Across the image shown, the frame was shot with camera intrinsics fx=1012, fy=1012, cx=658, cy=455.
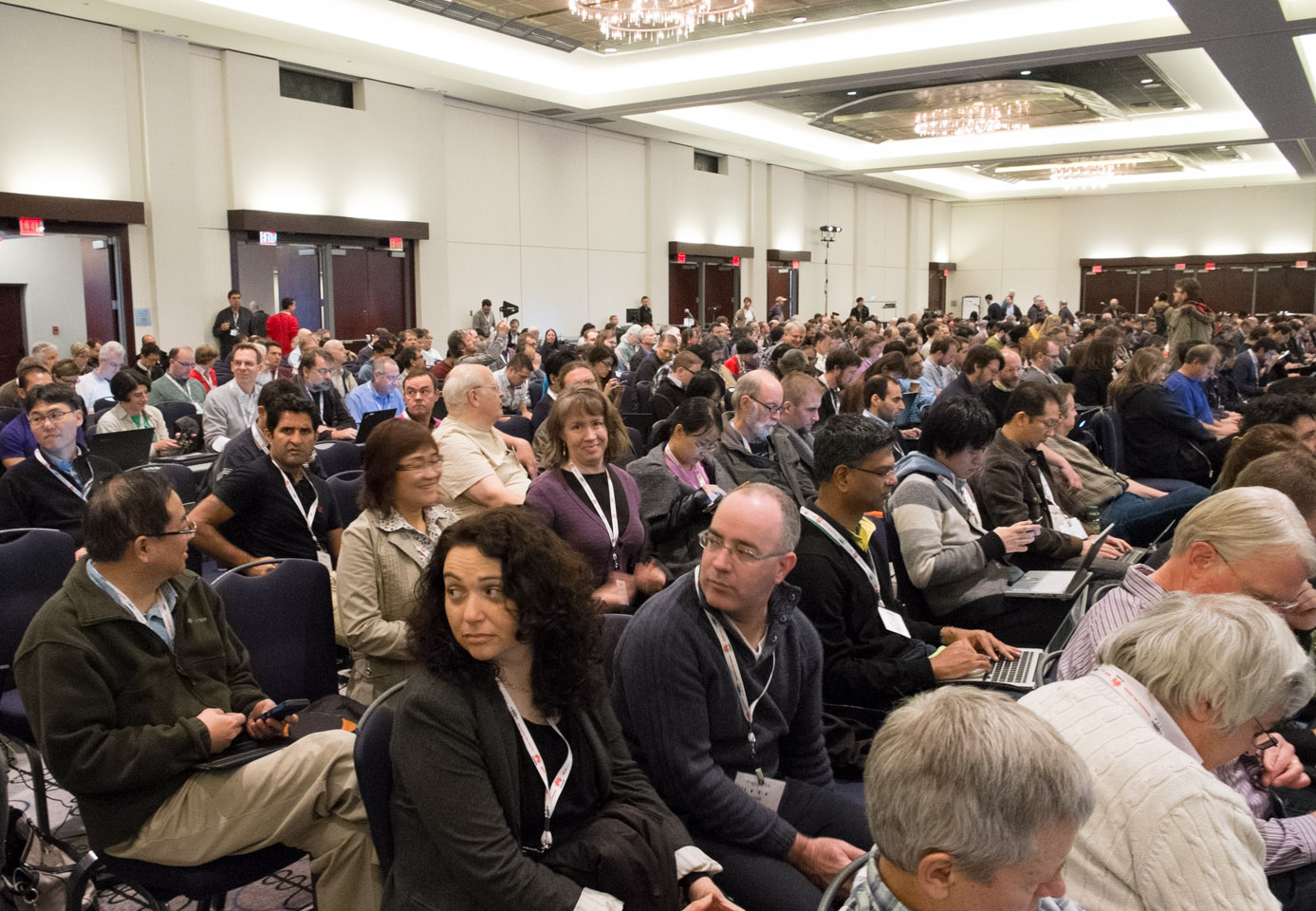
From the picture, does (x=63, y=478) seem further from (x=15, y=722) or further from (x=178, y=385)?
(x=178, y=385)

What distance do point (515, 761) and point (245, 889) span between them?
1601 mm

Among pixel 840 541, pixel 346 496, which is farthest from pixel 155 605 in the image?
pixel 346 496

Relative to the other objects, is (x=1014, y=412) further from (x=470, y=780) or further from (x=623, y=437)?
(x=470, y=780)

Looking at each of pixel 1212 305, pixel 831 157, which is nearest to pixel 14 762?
pixel 831 157

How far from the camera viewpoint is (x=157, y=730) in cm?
224

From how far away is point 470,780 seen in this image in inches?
72.7

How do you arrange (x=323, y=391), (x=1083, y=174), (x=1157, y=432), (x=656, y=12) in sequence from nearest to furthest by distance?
1. (x=1157, y=432)
2. (x=323, y=391)
3. (x=656, y=12)
4. (x=1083, y=174)

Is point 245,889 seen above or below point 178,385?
below

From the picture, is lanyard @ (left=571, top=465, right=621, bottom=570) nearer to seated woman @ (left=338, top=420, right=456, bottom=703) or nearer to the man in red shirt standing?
seated woman @ (left=338, top=420, right=456, bottom=703)

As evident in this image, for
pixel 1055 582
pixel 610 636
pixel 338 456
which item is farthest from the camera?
pixel 338 456

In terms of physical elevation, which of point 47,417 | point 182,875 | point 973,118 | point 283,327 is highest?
point 973,118

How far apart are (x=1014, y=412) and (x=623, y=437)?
1799 mm

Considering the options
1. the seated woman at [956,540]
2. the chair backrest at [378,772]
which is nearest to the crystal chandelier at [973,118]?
the seated woman at [956,540]

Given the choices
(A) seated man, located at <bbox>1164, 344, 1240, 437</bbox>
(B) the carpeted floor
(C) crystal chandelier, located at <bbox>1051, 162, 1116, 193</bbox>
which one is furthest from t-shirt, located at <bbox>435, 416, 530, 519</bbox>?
(C) crystal chandelier, located at <bbox>1051, 162, 1116, 193</bbox>
